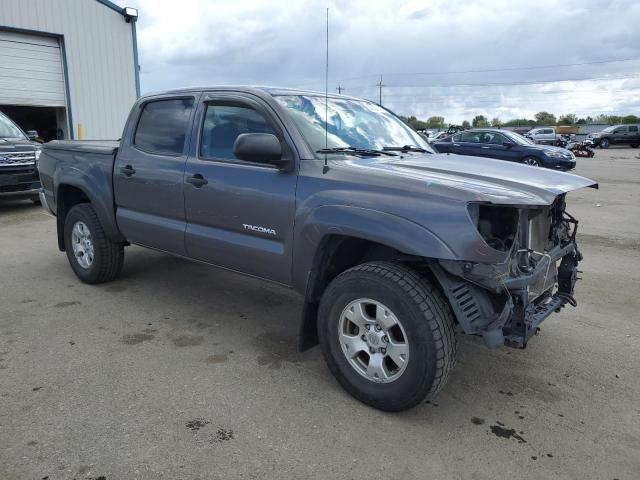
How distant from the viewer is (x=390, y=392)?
297 centimetres

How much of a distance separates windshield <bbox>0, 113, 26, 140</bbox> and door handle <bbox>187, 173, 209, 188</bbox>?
7.97m

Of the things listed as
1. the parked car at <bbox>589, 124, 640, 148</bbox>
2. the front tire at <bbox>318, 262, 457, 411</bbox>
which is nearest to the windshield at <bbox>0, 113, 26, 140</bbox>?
the front tire at <bbox>318, 262, 457, 411</bbox>

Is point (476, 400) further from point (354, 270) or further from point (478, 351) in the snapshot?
point (354, 270)

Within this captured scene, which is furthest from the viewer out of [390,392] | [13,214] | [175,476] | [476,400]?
[13,214]

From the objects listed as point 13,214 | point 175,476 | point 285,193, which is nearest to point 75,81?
point 13,214

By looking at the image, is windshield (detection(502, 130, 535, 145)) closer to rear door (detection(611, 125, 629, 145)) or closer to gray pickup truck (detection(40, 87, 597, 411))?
gray pickup truck (detection(40, 87, 597, 411))

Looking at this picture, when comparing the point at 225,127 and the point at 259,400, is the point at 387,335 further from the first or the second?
the point at 225,127

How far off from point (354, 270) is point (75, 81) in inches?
641

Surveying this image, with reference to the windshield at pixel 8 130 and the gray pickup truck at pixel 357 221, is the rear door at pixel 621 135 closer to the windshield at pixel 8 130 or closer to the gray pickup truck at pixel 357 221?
the windshield at pixel 8 130

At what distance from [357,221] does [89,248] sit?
11.1 feet

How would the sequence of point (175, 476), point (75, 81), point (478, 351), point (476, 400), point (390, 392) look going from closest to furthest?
point (175, 476) < point (390, 392) < point (476, 400) < point (478, 351) < point (75, 81)

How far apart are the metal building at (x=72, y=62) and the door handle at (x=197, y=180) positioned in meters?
13.2

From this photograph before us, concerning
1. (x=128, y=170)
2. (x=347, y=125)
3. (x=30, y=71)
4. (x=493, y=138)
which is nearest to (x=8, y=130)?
(x=30, y=71)

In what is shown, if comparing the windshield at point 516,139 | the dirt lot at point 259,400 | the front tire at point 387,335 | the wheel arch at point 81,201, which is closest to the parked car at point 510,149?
the windshield at point 516,139
